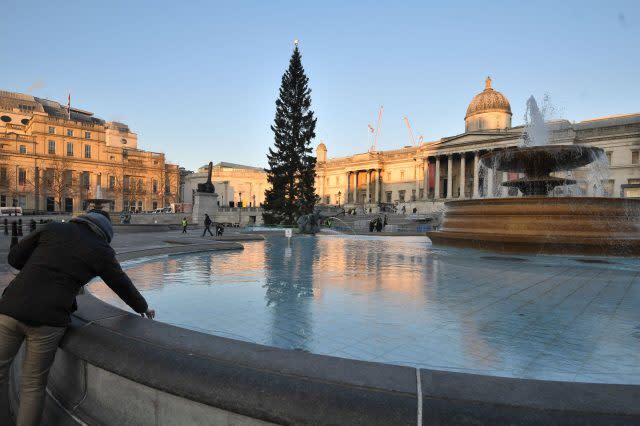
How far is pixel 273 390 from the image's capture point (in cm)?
173

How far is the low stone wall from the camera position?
5.08 ft

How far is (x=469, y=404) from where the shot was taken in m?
1.57

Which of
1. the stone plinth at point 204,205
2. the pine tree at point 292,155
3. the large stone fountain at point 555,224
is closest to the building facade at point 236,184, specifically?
the pine tree at point 292,155

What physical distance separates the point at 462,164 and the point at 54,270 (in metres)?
62.1

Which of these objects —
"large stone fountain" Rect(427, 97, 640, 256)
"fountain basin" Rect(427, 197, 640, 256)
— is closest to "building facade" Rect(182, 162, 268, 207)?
"large stone fountain" Rect(427, 97, 640, 256)

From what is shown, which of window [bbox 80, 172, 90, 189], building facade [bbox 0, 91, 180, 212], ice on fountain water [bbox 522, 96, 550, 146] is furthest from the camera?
window [bbox 80, 172, 90, 189]

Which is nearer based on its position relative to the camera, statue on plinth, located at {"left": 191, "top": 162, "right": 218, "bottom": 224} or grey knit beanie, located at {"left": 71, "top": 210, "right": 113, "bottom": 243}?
grey knit beanie, located at {"left": 71, "top": 210, "right": 113, "bottom": 243}

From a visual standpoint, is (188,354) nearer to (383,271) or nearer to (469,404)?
(469,404)

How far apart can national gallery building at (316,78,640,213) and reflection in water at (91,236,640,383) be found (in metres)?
33.8

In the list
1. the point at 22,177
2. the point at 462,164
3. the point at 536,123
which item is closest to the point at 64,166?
the point at 22,177

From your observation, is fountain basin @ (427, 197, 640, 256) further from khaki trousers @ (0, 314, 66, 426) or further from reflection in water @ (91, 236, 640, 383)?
khaki trousers @ (0, 314, 66, 426)

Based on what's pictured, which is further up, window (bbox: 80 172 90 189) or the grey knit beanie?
window (bbox: 80 172 90 189)

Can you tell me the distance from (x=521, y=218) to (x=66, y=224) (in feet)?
38.1

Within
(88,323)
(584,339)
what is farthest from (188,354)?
(584,339)
